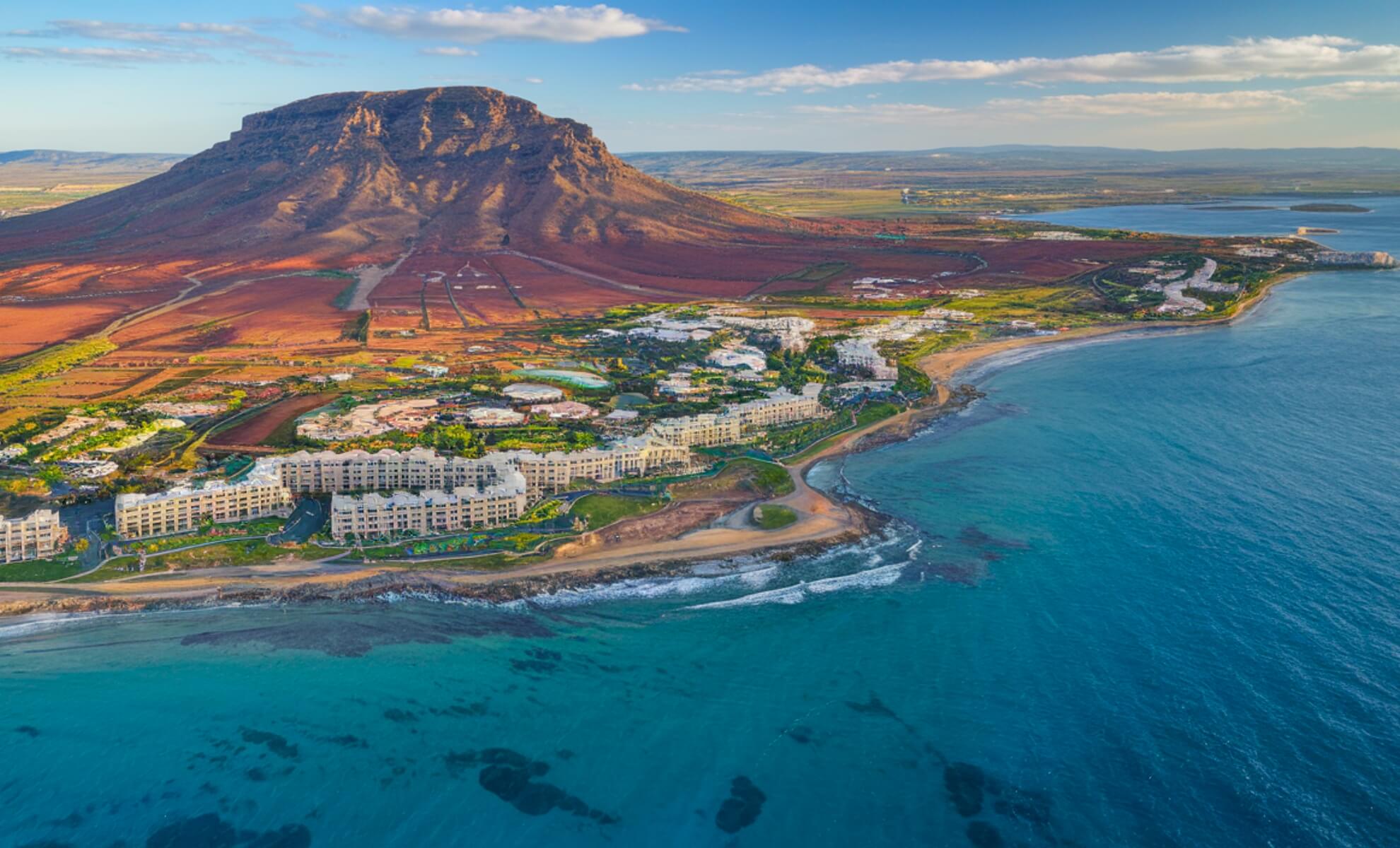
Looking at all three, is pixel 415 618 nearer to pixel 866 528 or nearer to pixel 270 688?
pixel 270 688

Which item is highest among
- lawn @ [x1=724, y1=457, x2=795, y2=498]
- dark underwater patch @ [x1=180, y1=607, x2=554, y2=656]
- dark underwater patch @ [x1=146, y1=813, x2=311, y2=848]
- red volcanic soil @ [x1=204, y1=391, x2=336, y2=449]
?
red volcanic soil @ [x1=204, y1=391, x2=336, y2=449]

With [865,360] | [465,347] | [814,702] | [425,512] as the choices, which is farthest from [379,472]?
[865,360]

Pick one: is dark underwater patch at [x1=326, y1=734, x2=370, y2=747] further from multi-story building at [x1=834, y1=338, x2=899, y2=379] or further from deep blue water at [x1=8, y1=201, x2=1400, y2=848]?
multi-story building at [x1=834, y1=338, x2=899, y2=379]

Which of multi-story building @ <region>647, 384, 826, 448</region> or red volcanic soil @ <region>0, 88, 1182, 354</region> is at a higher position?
red volcanic soil @ <region>0, 88, 1182, 354</region>

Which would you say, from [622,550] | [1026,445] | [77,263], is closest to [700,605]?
[622,550]

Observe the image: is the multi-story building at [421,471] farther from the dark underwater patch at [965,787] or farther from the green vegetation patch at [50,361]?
the green vegetation patch at [50,361]

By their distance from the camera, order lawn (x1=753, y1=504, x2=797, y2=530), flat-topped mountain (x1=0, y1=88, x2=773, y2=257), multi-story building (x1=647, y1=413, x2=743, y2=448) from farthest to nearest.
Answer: flat-topped mountain (x1=0, y1=88, x2=773, y2=257), multi-story building (x1=647, y1=413, x2=743, y2=448), lawn (x1=753, y1=504, x2=797, y2=530)

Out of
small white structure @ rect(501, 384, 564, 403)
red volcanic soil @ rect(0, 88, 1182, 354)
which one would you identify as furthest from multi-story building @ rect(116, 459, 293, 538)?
red volcanic soil @ rect(0, 88, 1182, 354)

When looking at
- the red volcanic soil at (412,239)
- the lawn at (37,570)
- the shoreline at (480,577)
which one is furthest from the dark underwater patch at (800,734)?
the red volcanic soil at (412,239)
